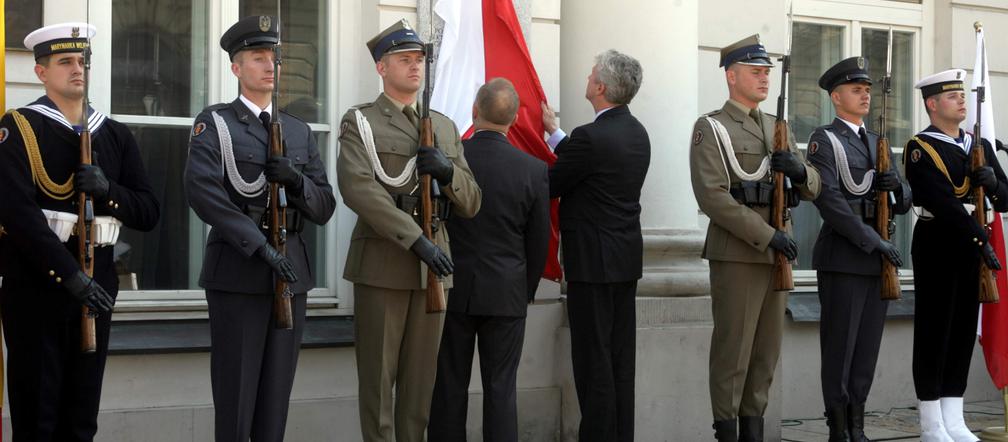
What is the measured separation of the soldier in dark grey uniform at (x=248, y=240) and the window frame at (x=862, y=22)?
439 centimetres

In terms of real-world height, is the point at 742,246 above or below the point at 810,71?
below

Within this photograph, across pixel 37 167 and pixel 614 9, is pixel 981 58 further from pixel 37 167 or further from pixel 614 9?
pixel 37 167

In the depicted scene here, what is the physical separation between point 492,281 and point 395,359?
57cm

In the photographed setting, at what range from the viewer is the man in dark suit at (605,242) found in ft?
21.2

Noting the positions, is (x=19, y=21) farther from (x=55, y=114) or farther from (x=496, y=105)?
(x=496, y=105)

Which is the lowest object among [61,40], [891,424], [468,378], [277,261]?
[891,424]

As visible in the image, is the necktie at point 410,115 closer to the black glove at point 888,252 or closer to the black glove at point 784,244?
the black glove at point 784,244

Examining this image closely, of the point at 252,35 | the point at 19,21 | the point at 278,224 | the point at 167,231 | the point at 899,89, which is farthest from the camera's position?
the point at 899,89

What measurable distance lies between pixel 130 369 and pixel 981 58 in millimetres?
4902

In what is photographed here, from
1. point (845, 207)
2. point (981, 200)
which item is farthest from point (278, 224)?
point (981, 200)

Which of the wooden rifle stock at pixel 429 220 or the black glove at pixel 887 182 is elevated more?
the black glove at pixel 887 182

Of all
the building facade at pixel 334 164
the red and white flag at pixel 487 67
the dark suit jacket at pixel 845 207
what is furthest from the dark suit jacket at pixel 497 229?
the dark suit jacket at pixel 845 207

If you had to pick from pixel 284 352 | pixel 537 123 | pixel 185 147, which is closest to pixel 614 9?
pixel 537 123

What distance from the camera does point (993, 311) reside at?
303 inches
